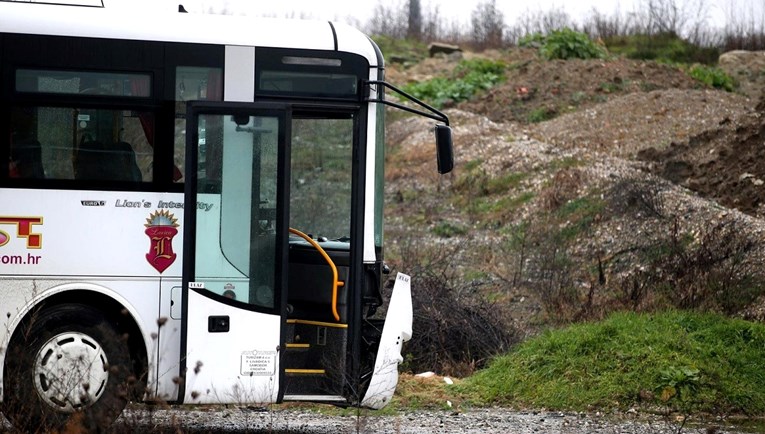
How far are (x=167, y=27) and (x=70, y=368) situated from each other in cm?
260

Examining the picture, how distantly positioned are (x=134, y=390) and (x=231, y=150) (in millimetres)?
1880

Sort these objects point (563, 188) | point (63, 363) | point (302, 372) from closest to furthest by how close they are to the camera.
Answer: point (63, 363) < point (302, 372) < point (563, 188)

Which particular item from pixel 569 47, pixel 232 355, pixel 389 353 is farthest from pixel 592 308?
pixel 569 47

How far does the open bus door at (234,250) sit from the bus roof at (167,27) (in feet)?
1.80

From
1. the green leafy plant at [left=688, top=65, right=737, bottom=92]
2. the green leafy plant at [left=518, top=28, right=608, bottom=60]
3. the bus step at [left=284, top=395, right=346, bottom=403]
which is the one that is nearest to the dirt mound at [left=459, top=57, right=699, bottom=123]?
the green leafy plant at [left=688, top=65, right=737, bottom=92]

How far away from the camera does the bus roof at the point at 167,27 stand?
26.8ft

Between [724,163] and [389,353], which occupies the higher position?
[724,163]

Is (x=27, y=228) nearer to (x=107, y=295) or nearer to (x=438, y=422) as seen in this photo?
(x=107, y=295)

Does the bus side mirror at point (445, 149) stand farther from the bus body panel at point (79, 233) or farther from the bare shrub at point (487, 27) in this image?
the bare shrub at point (487, 27)

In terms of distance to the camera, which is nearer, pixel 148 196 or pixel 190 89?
pixel 148 196

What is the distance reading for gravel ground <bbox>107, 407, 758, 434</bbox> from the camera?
9.48 m

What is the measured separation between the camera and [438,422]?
988 cm

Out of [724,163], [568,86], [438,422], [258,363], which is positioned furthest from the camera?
[568,86]

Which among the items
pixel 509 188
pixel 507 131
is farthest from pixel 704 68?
pixel 509 188
